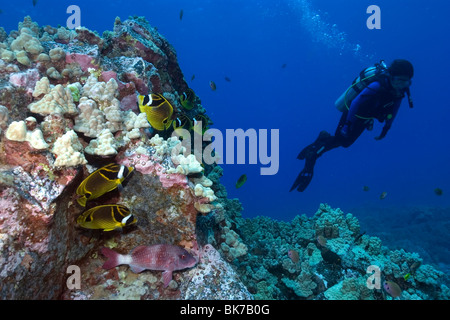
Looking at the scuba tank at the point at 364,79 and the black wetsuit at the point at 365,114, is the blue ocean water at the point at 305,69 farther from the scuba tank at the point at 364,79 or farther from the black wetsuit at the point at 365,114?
the scuba tank at the point at 364,79

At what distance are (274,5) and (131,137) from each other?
83.5 metres

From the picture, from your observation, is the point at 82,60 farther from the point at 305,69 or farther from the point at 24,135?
the point at 305,69

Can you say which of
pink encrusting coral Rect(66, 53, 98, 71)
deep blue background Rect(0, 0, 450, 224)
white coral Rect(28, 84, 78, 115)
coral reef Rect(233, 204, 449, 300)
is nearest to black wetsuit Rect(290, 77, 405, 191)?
coral reef Rect(233, 204, 449, 300)

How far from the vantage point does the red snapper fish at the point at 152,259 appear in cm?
235

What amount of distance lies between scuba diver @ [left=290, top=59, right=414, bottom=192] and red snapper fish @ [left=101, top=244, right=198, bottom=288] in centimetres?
696

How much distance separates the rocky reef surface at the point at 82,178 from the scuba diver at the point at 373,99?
5.37 metres

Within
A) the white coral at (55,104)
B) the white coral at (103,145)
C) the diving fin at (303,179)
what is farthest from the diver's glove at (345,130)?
the white coral at (55,104)

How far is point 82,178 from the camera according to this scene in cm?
252

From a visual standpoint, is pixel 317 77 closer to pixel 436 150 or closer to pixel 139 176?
pixel 436 150

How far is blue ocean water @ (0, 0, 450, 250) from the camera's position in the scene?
5641 cm

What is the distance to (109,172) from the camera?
2.20m

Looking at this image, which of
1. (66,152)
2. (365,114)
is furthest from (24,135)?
(365,114)

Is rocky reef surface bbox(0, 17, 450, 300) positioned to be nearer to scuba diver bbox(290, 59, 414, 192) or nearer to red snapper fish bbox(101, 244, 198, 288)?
red snapper fish bbox(101, 244, 198, 288)
